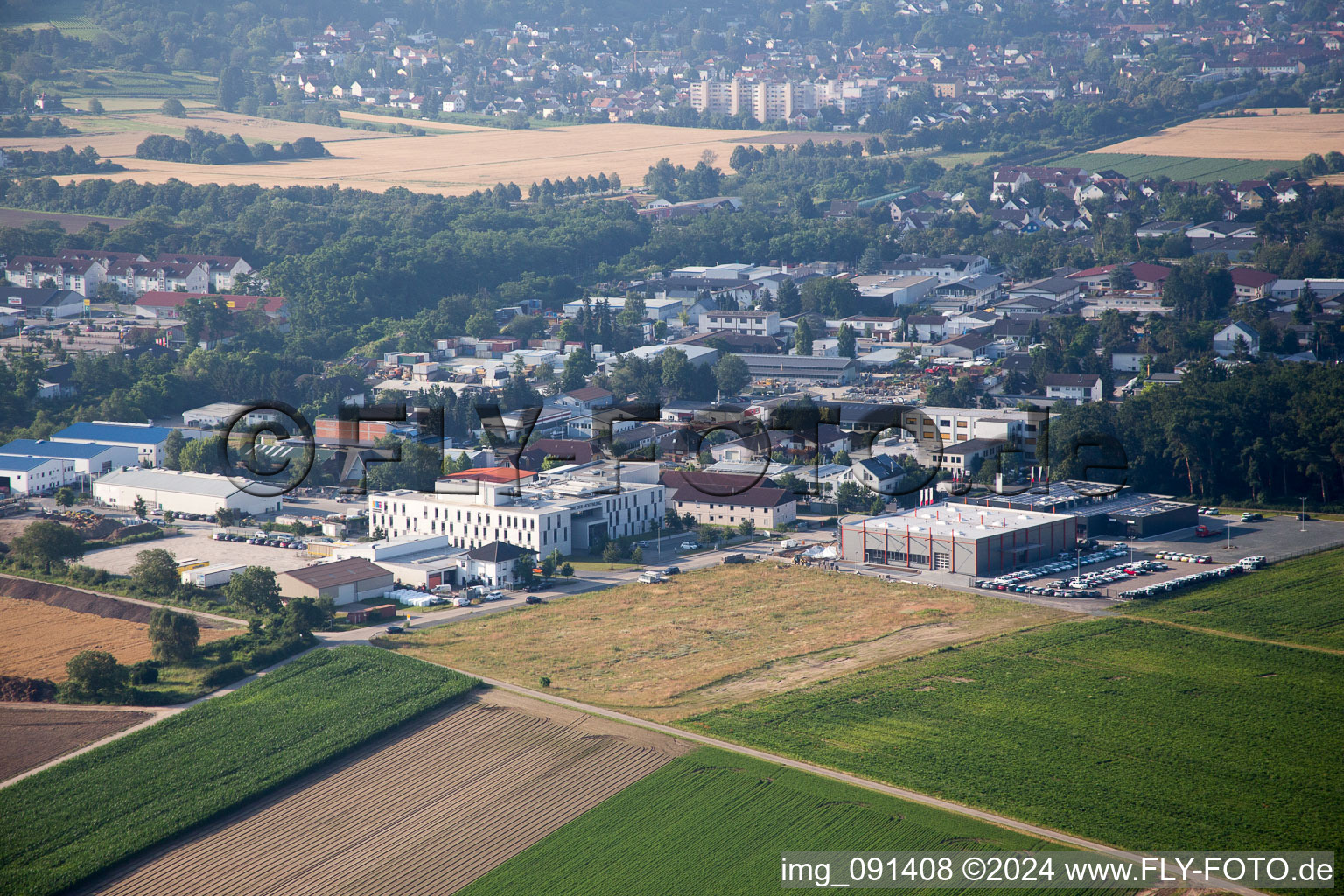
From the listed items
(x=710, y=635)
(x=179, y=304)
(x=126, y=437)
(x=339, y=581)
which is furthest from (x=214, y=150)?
(x=710, y=635)

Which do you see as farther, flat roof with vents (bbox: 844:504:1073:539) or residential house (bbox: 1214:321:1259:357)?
residential house (bbox: 1214:321:1259:357)

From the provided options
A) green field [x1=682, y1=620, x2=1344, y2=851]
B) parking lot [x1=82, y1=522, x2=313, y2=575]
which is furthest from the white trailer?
green field [x1=682, y1=620, x2=1344, y2=851]

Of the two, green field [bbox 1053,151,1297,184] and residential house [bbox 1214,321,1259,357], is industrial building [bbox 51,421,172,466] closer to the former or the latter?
residential house [bbox 1214,321,1259,357]

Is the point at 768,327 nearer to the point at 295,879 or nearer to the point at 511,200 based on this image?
the point at 511,200

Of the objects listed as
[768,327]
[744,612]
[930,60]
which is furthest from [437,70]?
[744,612]

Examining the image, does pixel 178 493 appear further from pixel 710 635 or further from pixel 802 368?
pixel 802 368

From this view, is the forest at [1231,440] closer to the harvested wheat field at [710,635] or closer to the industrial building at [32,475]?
the harvested wheat field at [710,635]
